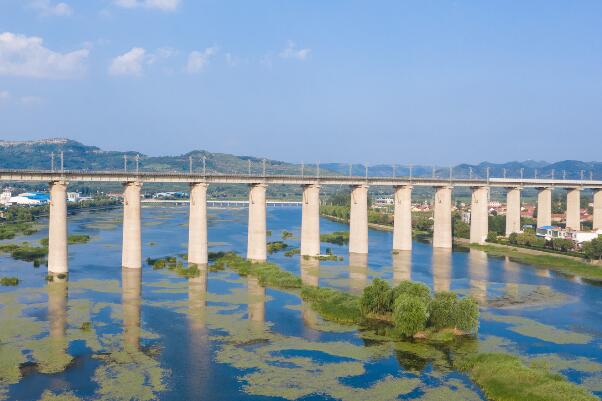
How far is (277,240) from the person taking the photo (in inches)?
3300

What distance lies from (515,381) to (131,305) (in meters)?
24.8

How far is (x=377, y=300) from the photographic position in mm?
39406

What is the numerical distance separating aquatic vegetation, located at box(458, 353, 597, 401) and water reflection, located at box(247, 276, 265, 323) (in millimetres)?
13596

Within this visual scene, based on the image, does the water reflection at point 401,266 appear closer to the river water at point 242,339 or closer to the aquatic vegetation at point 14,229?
the river water at point 242,339

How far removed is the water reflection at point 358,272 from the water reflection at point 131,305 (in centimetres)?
1541

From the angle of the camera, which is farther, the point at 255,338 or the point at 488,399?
the point at 255,338

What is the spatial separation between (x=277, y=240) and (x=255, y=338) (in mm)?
48651

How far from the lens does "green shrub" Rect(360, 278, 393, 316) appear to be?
39219 mm

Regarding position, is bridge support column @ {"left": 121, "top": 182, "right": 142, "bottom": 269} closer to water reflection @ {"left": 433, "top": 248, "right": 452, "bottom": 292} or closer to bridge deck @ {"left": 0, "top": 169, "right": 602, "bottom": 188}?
bridge deck @ {"left": 0, "top": 169, "right": 602, "bottom": 188}

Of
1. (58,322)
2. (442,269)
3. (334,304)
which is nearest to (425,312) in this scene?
(334,304)

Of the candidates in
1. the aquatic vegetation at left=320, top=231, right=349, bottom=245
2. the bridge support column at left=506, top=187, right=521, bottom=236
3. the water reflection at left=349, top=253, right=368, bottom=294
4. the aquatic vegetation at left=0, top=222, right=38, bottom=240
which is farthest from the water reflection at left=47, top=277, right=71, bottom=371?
the bridge support column at left=506, top=187, right=521, bottom=236

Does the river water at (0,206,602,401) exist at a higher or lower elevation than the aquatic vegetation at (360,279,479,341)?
lower

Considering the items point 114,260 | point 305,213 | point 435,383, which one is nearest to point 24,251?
point 114,260

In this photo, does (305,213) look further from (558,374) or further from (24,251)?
(558,374)
